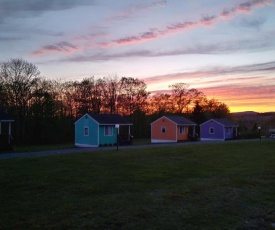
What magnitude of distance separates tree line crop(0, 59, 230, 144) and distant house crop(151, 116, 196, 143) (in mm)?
9192

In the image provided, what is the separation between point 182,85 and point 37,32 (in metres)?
50.0

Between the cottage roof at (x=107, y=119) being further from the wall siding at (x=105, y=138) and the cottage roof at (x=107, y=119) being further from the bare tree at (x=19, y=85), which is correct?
the bare tree at (x=19, y=85)

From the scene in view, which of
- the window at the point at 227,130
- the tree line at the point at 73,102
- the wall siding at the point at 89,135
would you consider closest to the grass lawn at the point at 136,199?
the wall siding at the point at 89,135

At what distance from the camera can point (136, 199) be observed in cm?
803

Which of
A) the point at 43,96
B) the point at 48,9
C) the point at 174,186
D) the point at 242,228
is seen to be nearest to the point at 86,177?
the point at 174,186

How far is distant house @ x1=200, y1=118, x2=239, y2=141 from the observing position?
4888cm

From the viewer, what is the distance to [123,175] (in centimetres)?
1199

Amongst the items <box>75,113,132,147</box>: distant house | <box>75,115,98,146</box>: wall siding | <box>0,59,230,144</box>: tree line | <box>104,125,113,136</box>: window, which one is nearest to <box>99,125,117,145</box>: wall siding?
<box>75,113,132,147</box>: distant house

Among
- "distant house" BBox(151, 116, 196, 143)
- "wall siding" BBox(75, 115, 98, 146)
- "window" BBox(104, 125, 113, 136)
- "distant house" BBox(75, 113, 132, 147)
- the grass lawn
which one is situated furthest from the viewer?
"distant house" BBox(151, 116, 196, 143)

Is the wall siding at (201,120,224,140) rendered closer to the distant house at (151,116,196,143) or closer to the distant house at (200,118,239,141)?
the distant house at (200,118,239,141)

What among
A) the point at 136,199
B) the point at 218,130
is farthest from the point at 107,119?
the point at 136,199

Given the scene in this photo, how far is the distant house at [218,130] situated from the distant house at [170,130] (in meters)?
4.25

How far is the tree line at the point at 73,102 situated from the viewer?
135ft

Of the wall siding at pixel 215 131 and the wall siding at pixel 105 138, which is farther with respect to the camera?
the wall siding at pixel 215 131
